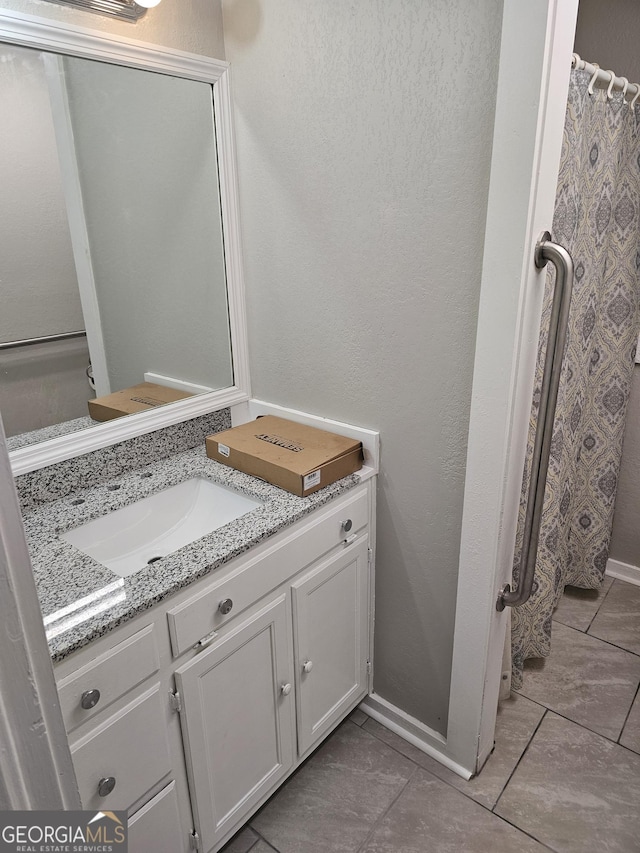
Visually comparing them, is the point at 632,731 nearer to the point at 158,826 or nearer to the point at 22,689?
the point at 158,826

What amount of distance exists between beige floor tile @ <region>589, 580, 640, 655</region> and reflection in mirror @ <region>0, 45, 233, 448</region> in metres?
1.70

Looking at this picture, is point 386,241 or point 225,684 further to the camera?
point 386,241

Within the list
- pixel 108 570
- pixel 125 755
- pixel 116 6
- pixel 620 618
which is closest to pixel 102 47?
pixel 116 6

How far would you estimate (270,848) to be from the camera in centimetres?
146

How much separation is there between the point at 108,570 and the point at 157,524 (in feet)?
1.17

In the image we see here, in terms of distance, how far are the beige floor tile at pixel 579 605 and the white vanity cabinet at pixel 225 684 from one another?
0.98m

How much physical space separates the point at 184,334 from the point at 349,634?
1.00 metres

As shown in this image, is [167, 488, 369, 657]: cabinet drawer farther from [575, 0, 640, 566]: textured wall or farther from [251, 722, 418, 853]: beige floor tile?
[575, 0, 640, 566]: textured wall

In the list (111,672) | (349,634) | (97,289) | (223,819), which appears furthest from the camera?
(349,634)

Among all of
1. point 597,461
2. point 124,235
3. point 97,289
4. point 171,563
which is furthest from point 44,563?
point 597,461

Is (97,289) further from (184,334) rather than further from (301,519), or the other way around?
(301,519)

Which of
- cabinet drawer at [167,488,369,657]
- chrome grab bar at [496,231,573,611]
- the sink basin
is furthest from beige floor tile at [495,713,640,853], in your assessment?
the sink basin

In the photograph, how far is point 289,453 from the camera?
5.03 feet

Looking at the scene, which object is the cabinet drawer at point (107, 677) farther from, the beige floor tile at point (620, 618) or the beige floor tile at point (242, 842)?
the beige floor tile at point (620, 618)
